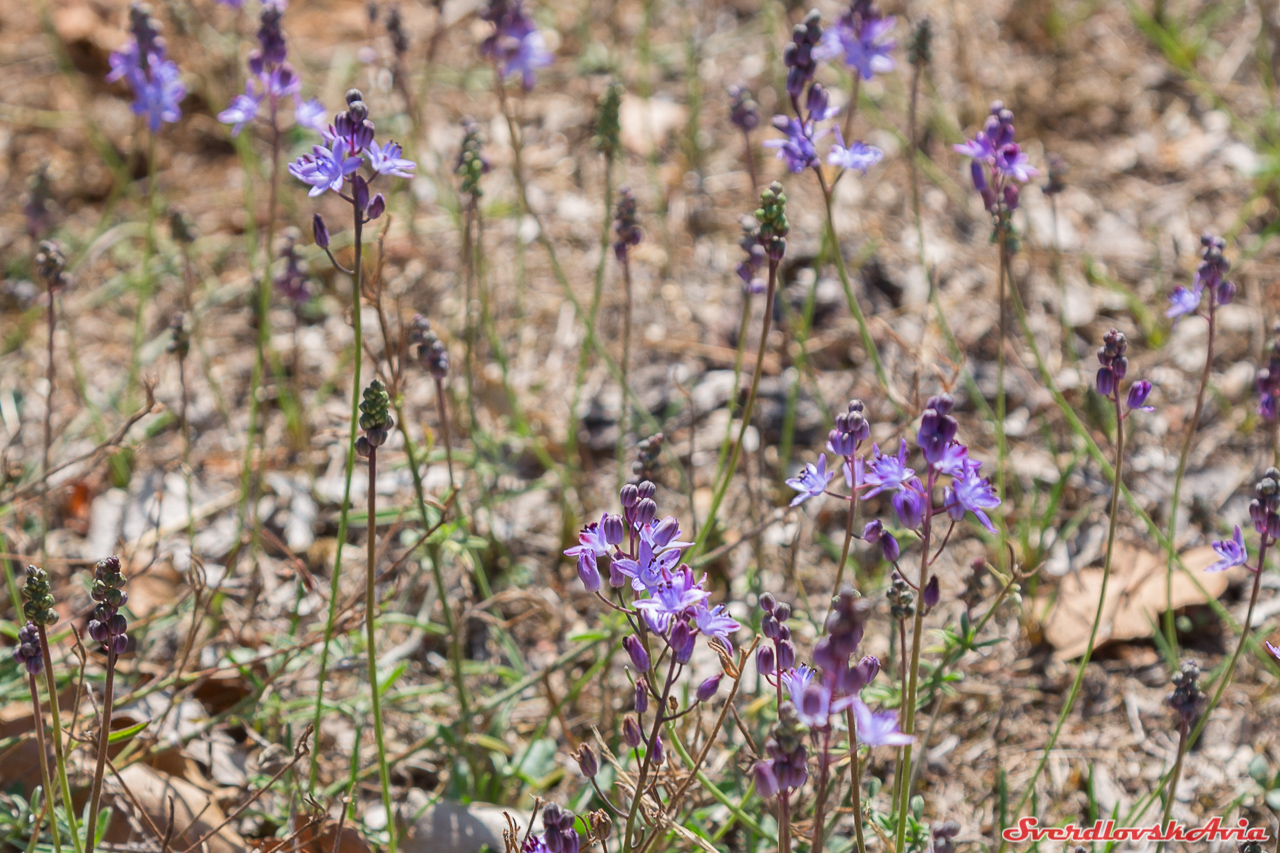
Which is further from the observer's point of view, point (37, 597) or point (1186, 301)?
point (1186, 301)

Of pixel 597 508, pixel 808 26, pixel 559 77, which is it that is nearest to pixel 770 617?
pixel 808 26

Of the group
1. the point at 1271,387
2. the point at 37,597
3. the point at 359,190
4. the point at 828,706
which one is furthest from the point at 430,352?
the point at 1271,387

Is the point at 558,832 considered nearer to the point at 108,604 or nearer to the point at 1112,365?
the point at 108,604

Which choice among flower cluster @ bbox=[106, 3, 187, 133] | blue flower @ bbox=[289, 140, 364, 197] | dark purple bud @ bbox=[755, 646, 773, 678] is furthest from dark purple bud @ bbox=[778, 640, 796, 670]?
flower cluster @ bbox=[106, 3, 187, 133]

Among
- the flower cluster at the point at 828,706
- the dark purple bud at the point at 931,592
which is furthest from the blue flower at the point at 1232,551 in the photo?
the flower cluster at the point at 828,706

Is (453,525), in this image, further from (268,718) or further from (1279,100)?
(1279,100)

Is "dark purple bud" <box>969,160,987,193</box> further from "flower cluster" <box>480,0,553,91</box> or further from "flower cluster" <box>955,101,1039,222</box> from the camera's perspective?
"flower cluster" <box>480,0,553,91</box>
